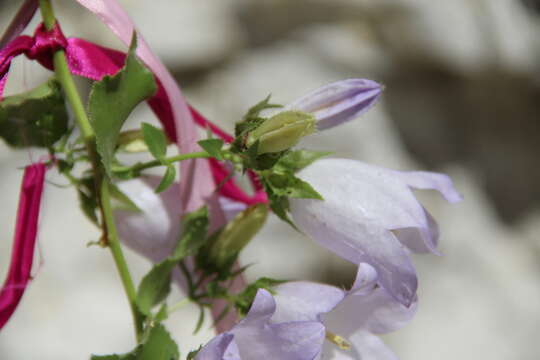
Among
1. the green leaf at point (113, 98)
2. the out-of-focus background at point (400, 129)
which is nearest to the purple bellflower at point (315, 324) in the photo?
the green leaf at point (113, 98)

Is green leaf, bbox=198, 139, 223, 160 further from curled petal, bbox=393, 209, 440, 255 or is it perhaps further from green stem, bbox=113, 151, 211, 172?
curled petal, bbox=393, 209, 440, 255

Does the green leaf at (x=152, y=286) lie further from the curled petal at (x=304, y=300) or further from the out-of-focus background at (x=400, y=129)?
the out-of-focus background at (x=400, y=129)

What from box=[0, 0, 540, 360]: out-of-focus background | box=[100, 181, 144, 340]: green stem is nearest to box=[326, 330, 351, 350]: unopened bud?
box=[100, 181, 144, 340]: green stem

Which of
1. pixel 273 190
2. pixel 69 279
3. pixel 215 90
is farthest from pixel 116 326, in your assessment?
pixel 273 190

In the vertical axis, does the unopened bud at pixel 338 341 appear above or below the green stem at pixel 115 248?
below

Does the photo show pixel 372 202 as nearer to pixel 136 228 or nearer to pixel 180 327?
pixel 136 228
